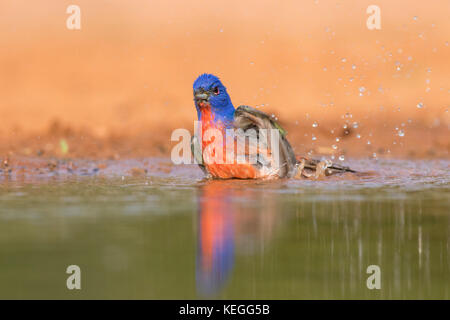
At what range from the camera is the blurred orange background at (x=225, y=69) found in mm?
11883

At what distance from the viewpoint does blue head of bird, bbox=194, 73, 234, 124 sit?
711 cm

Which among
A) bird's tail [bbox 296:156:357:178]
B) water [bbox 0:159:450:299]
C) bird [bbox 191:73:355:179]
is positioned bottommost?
water [bbox 0:159:450:299]

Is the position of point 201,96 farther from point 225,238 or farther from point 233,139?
point 225,238

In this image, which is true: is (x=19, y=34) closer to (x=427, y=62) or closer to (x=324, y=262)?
(x=427, y=62)

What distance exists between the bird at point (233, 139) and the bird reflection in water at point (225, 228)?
26 cm

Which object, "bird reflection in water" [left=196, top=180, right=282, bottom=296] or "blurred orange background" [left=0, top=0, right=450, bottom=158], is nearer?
"bird reflection in water" [left=196, top=180, right=282, bottom=296]

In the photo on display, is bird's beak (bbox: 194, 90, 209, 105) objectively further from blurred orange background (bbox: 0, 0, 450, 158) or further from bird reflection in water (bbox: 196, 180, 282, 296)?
blurred orange background (bbox: 0, 0, 450, 158)

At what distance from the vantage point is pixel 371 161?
31.1ft

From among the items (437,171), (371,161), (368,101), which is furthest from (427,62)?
(437,171)

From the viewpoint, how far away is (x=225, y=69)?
13.9 metres

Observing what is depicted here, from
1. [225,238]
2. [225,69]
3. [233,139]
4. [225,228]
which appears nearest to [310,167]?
[233,139]

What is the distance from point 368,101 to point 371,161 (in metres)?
4.32

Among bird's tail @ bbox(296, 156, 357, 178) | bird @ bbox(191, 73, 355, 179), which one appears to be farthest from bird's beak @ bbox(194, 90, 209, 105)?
bird's tail @ bbox(296, 156, 357, 178)

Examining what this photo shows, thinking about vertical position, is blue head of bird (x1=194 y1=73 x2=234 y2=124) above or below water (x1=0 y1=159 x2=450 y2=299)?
above
